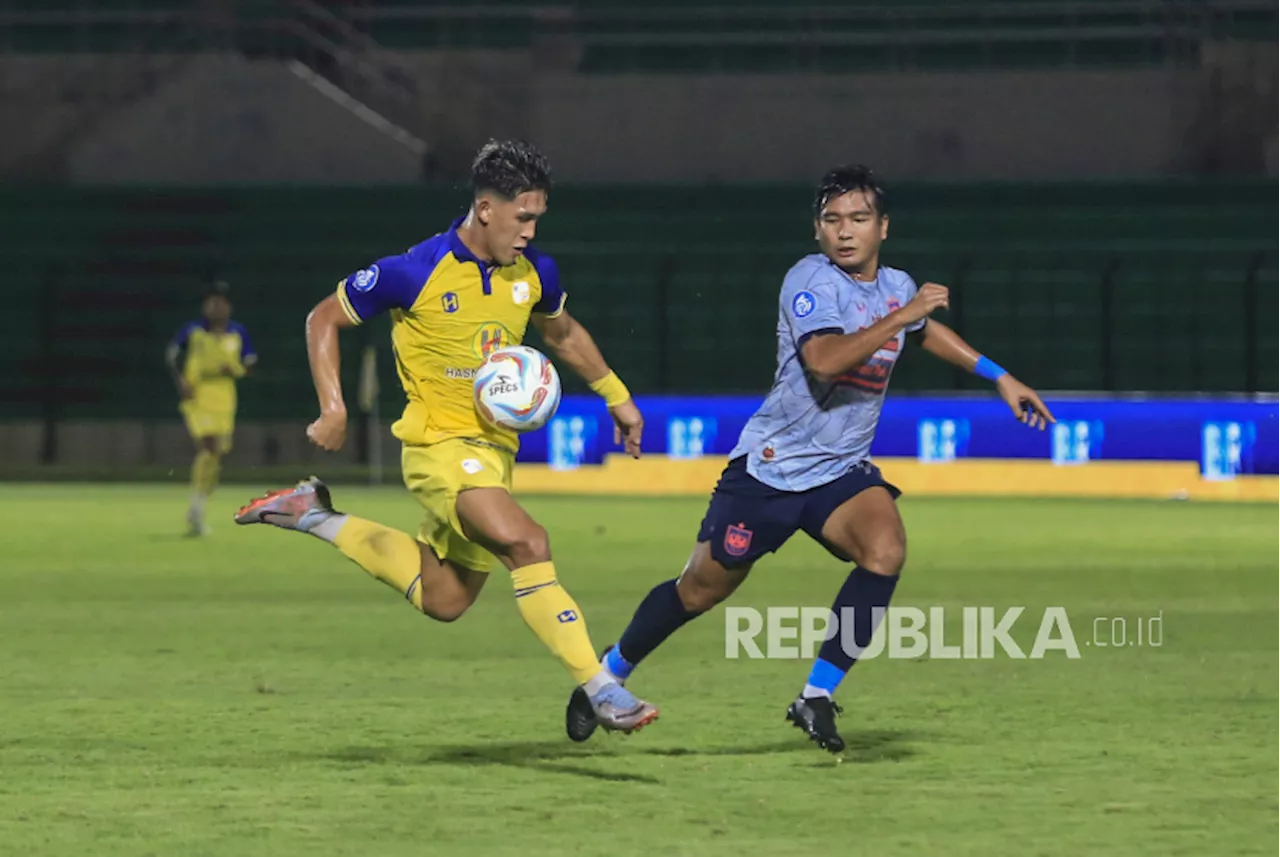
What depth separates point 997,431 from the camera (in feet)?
73.8

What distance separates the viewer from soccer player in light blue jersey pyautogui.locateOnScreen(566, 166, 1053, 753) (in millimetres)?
7449

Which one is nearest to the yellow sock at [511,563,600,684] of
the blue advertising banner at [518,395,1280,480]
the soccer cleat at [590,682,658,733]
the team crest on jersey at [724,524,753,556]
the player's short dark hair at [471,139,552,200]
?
the soccer cleat at [590,682,658,733]

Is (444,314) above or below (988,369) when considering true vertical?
above

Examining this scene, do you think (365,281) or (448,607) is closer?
(365,281)

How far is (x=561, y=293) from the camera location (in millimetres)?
7879

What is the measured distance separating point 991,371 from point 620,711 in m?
1.79

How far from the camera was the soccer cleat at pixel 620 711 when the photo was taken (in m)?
6.92

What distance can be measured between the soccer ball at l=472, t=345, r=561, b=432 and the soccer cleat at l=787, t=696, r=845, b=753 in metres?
1.26

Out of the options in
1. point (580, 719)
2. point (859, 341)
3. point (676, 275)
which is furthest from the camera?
point (676, 275)

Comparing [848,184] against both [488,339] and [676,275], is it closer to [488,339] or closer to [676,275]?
[488,339]

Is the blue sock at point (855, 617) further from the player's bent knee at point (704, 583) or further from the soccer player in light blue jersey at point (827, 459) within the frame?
the player's bent knee at point (704, 583)

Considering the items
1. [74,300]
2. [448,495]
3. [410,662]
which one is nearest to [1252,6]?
[74,300]

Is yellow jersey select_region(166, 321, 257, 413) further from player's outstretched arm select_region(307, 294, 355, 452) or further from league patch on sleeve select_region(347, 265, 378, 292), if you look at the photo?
league patch on sleeve select_region(347, 265, 378, 292)

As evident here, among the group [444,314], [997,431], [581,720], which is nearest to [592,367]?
[444,314]
